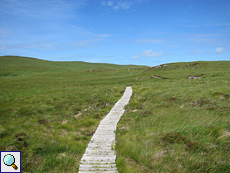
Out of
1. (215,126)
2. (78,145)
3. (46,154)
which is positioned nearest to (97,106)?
(78,145)

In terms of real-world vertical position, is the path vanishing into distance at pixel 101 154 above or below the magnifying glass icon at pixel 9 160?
Result: below

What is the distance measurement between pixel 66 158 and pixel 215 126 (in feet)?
22.6

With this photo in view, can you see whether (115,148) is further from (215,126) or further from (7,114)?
(7,114)

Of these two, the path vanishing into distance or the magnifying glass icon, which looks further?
the path vanishing into distance

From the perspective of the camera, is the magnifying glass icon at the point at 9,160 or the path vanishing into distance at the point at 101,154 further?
the path vanishing into distance at the point at 101,154

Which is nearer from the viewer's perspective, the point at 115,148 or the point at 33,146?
the point at 33,146

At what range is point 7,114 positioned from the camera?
15.5 metres

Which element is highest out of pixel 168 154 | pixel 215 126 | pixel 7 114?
pixel 215 126

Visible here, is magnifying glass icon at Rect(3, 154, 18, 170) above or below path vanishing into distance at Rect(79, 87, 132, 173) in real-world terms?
above

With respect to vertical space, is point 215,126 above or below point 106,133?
above

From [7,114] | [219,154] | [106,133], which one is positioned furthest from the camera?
[7,114]

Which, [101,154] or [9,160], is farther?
[101,154]

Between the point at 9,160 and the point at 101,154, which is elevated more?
the point at 9,160

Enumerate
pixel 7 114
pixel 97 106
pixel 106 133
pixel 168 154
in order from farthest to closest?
pixel 97 106
pixel 7 114
pixel 106 133
pixel 168 154
